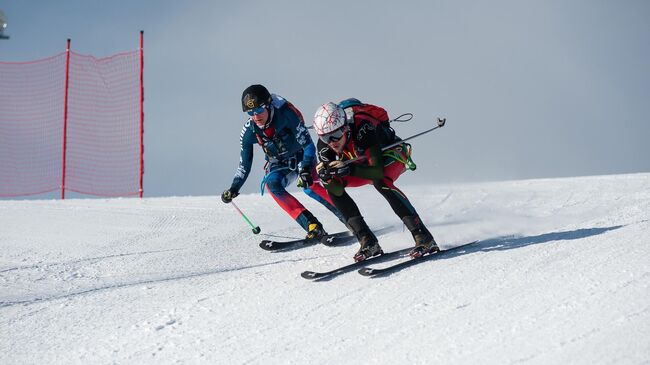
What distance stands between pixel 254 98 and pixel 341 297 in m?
2.34

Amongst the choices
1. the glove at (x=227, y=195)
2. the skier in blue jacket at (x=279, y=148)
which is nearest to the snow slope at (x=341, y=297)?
the skier in blue jacket at (x=279, y=148)

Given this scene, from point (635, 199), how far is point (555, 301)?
4399 mm

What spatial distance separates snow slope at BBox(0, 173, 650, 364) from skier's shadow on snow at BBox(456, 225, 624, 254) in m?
0.02

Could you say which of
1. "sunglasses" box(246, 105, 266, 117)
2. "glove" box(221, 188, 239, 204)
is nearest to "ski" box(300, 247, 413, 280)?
"glove" box(221, 188, 239, 204)

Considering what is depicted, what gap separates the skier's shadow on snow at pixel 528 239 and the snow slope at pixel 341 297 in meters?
0.02

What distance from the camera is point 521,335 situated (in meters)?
4.03

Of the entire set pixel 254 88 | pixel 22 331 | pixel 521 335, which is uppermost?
pixel 254 88

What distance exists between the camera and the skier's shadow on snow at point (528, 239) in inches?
236

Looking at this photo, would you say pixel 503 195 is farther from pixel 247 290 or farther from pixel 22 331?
pixel 22 331

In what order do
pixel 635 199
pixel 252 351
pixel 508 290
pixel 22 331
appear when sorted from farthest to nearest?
pixel 635 199, pixel 22 331, pixel 508 290, pixel 252 351

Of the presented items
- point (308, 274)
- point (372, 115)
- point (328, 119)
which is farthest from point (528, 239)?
point (328, 119)

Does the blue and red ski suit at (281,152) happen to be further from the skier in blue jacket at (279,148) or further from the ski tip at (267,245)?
the ski tip at (267,245)

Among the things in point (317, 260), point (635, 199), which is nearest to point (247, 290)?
point (317, 260)

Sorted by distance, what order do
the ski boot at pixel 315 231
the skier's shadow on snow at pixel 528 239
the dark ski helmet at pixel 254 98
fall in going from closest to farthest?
the skier's shadow on snow at pixel 528 239
the dark ski helmet at pixel 254 98
the ski boot at pixel 315 231
